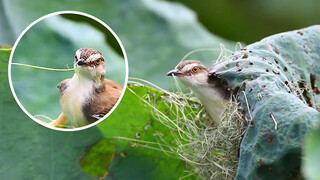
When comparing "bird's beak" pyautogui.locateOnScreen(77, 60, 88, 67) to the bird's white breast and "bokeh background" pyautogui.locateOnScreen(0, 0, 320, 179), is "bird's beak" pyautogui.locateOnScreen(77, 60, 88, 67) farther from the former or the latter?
"bokeh background" pyautogui.locateOnScreen(0, 0, 320, 179)

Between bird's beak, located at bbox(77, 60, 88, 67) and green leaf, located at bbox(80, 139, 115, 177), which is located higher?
bird's beak, located at bbox(77, 60, 88, 67)

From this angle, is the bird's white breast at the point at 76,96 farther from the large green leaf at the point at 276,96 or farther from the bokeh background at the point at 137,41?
the large green leaf at the point at 276,96

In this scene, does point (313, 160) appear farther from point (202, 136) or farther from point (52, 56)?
point (52, 56)

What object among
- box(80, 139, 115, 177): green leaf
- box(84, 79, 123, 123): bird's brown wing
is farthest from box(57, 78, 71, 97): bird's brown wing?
box(80, 139, 115, 177): green leaf

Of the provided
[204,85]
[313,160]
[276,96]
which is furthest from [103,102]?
[313,160]

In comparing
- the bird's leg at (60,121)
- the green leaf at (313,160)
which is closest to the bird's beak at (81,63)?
the bird's leg at (60,121)

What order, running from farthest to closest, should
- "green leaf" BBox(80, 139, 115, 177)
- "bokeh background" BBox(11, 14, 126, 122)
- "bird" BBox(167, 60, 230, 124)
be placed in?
"bokeh background" BBox(11, 14, 126, 122)
"green leaf" BBox(80, 139, 115, 177)
"bird" BBox(167, 60, 230, 124)
